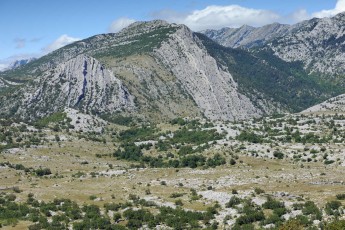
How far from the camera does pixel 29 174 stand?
12450 cm

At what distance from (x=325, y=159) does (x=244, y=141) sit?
38099mm

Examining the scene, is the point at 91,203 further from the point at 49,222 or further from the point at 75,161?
the point at 75,161

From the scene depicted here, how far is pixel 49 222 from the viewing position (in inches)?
3041

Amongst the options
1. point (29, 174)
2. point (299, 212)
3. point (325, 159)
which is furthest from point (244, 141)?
point (299, 212)

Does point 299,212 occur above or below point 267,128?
below

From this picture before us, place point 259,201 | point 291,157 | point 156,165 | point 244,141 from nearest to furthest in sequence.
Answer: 1. point 259,201
2. point 291,157
3. point 156,165
4. point 244,141

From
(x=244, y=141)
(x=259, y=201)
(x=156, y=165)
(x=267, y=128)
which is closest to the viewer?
(x=259, y=201)

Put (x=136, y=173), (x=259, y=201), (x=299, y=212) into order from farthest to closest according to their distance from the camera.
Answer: (x=136, y=173)
(x=259, y=201)
(x=299, y=212)

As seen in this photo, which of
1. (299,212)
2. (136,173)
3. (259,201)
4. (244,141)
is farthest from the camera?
(244,141)

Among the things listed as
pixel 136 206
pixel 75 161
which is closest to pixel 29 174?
pixel 75 161

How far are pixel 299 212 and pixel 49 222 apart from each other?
40318 millimetres

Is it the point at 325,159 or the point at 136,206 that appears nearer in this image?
the point at 136,206

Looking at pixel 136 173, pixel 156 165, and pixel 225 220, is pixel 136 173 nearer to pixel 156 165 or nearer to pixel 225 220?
pixel 156 165

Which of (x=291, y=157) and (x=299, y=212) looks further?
(x=291, y=157)
